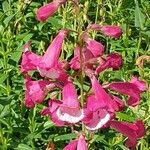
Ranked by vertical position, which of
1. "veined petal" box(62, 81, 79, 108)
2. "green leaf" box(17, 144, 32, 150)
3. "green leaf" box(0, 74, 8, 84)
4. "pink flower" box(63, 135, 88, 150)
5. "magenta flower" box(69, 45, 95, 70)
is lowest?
"green leaf" box(17, 144, 32, 150)

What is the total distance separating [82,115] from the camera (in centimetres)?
217

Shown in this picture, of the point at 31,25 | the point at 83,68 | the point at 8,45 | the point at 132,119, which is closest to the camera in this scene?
the point at 83,68

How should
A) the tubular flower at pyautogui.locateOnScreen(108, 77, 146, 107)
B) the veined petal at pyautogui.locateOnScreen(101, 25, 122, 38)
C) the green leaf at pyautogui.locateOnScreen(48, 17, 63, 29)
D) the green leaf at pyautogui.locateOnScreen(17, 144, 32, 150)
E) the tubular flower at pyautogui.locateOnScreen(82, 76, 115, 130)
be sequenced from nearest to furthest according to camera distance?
the tubular flower at pyautogui.locateOnScreen(82, 76, 115, 130), the veined petal at pyautogui.locateOnScreen(101, 25, 122, 38), the tubular flower at pyautogui.locateOnScreen(108, 77, 146, 107), the green leaf at pyautogui.locateOnScreen(17, 144, 32, 150), the green leaf at pyautogui.locateOnScreen(48, 17, 63, 29)

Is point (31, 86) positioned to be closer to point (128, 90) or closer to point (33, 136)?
point (128, 90)

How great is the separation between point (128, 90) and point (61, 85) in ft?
0.97

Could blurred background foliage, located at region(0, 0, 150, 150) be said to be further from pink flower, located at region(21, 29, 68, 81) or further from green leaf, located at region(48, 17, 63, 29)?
pink flower, located at region(21, 29, 68, 81)

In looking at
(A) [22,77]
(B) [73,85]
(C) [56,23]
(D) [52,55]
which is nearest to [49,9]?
(D) [52,55]

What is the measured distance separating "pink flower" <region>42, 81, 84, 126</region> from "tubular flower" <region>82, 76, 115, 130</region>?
4 centimetres

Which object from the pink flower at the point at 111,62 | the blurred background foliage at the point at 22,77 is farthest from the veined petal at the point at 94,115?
the blurred background foliage at the point at 22,77

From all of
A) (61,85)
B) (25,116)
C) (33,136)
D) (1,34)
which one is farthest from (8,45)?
(61,85)

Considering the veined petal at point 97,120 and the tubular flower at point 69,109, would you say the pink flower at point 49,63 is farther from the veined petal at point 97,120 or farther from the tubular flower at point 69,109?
the veined petal at point 97,120

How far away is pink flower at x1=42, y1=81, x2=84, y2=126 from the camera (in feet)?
7.22

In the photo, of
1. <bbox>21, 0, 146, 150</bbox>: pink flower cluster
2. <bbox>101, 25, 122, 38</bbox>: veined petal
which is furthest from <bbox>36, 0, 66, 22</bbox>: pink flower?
<bbox>101, 25, 122, 38</bbox>: veined petal

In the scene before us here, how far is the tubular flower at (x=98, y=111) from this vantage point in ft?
7.10
